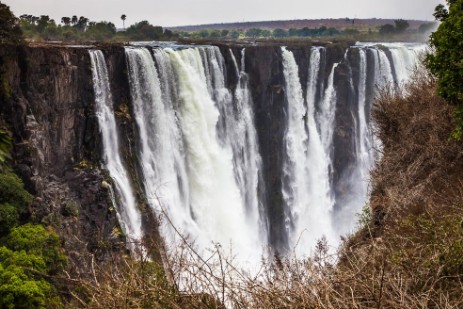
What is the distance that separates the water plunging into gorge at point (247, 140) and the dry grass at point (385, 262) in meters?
8.00

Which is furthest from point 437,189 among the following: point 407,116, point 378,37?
point 378,37

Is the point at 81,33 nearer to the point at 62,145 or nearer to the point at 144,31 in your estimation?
the point at 144,31

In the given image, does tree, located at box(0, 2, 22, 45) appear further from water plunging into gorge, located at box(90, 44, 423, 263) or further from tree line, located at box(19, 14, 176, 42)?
tree line, located at box(19, 14, 176, 42)

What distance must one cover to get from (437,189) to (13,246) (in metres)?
12.6

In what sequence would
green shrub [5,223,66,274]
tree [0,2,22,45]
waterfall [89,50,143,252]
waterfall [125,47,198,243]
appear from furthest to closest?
waterfall [125,47,198,243]
waterfall [89,50,143,252]
tree [0,2,22,45]
green shrub [5,223,66,274]

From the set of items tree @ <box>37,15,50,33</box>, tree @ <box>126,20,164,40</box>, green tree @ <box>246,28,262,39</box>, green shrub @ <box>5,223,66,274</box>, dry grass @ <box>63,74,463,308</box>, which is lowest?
dry grass @ <box>63,74,463,308</box>

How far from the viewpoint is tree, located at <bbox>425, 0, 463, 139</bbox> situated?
10.8m

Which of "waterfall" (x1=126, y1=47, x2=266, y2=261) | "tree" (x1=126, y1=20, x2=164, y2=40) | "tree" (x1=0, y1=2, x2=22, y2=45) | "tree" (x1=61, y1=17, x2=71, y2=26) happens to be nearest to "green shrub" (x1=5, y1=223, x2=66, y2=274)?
"waterfall" (x1=126, y1=47, x2=266, y2=261)

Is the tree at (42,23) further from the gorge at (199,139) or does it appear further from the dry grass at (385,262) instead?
the dry grass at (385,262)

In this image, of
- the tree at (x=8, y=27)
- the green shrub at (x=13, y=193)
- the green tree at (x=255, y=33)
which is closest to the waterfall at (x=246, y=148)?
the tree at (x=8, y=27)

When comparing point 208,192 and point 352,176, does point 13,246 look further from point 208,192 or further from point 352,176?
point 352,176

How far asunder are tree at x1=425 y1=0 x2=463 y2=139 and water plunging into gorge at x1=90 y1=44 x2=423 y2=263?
388 inches

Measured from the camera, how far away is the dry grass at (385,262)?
550 centimetres

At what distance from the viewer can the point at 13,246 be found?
15.7 metres
